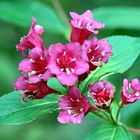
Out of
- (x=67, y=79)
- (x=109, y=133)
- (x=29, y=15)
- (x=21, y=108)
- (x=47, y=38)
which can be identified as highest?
(x=29, y=15)

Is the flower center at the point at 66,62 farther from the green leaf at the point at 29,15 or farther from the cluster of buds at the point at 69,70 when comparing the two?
the green leaf at the point at 29,15

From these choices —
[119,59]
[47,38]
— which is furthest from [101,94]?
[47,38]

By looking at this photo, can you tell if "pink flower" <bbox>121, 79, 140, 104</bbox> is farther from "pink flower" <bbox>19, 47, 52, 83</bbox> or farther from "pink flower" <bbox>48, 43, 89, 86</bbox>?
"pink flower" <bbox>19, 47, 52, 83</bbox>

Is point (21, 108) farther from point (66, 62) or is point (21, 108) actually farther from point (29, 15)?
point (29, 15)

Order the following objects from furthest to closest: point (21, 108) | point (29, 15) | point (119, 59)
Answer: point (29, 15)
point (119, 59)
point (21, 108)

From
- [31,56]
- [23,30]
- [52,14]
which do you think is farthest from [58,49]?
[23,30]

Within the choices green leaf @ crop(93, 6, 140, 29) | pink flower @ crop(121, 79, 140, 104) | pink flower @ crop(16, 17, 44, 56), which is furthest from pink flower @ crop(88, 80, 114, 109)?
green leaf @ crop(93, 6, 140, 29)

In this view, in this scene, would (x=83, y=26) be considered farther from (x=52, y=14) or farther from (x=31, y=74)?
(x=52, y=14)
